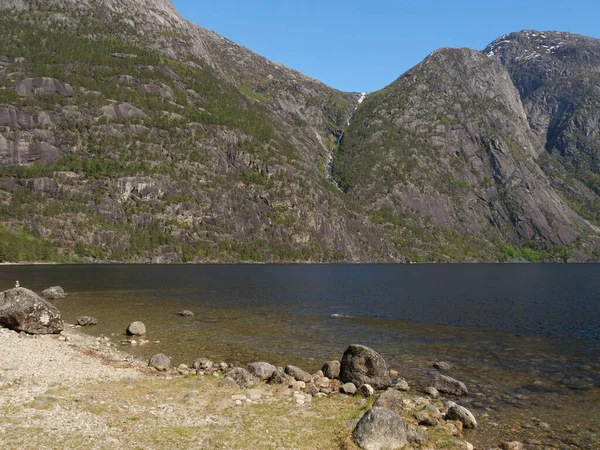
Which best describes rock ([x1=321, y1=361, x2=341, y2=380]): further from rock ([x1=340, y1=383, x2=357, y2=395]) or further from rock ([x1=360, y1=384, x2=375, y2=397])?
rock ([x1=360, y1=384, x2=375, y2=397])

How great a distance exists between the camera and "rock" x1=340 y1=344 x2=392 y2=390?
89.0 ft

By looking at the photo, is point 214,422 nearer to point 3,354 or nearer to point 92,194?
point 3,354

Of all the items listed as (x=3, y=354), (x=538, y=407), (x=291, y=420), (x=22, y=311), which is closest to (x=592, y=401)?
(x=538, y=407)

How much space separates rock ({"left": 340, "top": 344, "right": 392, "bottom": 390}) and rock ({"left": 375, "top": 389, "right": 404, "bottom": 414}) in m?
3.58

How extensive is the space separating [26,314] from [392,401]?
112 ft

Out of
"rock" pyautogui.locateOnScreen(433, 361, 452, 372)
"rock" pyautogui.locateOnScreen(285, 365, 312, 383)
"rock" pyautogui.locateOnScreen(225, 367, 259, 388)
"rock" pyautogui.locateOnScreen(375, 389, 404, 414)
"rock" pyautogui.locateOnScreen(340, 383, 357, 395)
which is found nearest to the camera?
"rock" pyautogui.locateOnScreen(375, 389, 404, 414)

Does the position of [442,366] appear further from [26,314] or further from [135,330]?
[26,314]

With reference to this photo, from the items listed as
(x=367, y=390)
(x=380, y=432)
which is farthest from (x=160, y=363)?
(x=380, y=432)

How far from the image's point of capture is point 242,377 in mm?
26453

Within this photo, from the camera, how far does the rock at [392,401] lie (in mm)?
22297

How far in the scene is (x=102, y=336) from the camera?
130 ft

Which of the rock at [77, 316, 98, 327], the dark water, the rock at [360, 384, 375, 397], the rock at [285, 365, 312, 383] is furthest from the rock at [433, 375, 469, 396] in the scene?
the rock at [77, 316, 98, 327]

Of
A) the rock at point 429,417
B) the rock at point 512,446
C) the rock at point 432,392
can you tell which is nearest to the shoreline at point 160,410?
the rock at point 429,417

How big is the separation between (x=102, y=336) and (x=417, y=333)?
33.3m
